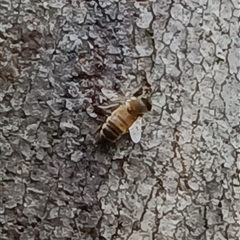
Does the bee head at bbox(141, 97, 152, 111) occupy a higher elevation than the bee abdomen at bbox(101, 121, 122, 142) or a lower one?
higher

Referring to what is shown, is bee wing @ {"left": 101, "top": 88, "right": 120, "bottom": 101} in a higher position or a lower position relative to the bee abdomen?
higher

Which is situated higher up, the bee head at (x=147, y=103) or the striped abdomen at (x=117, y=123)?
the bee head at (x=147, y=103)

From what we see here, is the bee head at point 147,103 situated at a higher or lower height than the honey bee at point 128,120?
higher

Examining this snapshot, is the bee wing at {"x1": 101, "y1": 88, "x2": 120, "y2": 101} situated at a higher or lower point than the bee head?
lower
